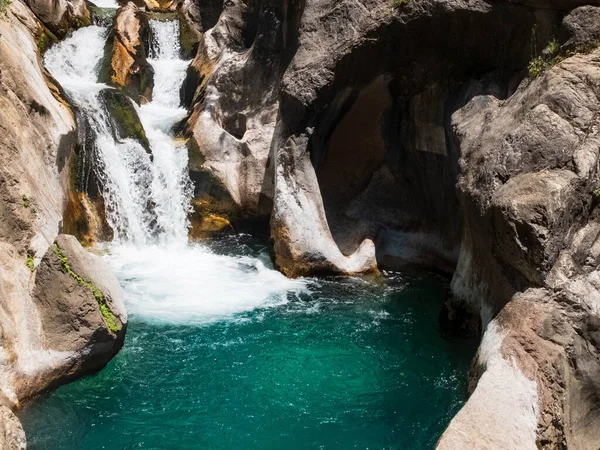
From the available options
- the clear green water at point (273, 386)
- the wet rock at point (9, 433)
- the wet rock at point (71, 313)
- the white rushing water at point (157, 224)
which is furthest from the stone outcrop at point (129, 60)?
the wet rock at point (9, 433)

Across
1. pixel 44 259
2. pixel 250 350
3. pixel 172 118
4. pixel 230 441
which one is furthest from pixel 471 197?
pixel 172 118

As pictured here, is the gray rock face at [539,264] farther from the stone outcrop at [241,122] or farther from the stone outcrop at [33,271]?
the stone outcrop at [241,122]

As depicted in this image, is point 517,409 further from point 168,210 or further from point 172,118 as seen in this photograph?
point 172,118

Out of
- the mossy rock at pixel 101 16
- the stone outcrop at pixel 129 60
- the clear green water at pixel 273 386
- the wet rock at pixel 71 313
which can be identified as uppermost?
the mossy rock at pixel 101 16

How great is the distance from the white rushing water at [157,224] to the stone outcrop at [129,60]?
465mm

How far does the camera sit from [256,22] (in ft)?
58.6

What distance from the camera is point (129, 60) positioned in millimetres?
18406

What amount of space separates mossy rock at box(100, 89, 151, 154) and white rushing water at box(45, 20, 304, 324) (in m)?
0.20

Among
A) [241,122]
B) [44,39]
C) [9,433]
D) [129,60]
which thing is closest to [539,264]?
[9,433]

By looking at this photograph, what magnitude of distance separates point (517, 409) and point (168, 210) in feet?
36.0

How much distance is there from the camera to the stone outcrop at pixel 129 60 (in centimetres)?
1794

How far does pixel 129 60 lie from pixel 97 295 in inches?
483

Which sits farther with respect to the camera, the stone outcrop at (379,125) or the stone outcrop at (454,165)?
the stone outcrop at (379,125)

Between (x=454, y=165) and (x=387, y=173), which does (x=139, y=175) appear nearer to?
(x=387, y=173)
